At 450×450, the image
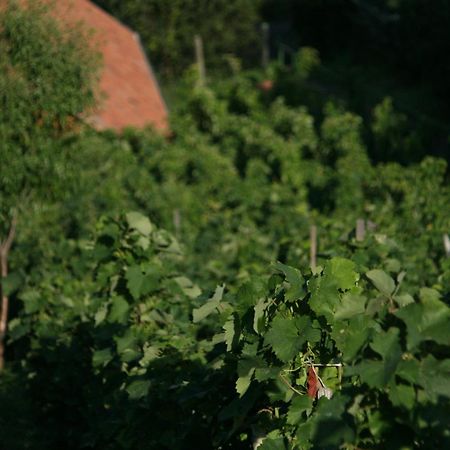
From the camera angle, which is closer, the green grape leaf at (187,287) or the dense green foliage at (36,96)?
the green grape leaf at (187,287)

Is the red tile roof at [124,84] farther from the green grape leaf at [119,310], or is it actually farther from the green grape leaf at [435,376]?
the green grape leaf at [435,376]

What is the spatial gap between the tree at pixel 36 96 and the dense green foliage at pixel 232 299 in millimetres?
134

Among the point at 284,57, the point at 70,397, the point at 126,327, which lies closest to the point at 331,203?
the point at 70,397

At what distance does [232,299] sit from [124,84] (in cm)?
1940

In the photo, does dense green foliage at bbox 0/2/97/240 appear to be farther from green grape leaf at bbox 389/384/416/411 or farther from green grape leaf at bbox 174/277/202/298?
green grape leaf at bbox 389/384/416/411

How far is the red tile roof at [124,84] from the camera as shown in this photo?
23619 mm

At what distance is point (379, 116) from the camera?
21.9 meters

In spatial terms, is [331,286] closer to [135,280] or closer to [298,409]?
[298,409]

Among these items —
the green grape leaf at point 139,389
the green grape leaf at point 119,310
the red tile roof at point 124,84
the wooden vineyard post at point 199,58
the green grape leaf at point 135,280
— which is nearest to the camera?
the green grape leaf at point 139,389

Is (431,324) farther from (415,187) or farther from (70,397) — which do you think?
(415,187)

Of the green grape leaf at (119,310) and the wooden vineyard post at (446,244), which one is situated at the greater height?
the green grape leaf at (119,310)

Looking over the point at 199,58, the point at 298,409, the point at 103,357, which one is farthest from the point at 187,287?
the point at 199,58

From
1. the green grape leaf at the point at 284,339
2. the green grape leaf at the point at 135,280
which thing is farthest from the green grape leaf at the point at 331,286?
the green grape leaf at the point at 135,280

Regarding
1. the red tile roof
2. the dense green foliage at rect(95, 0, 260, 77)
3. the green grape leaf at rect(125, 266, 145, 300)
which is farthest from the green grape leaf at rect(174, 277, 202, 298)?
the dense green foliage at rect(95, 0, 260, 77)
